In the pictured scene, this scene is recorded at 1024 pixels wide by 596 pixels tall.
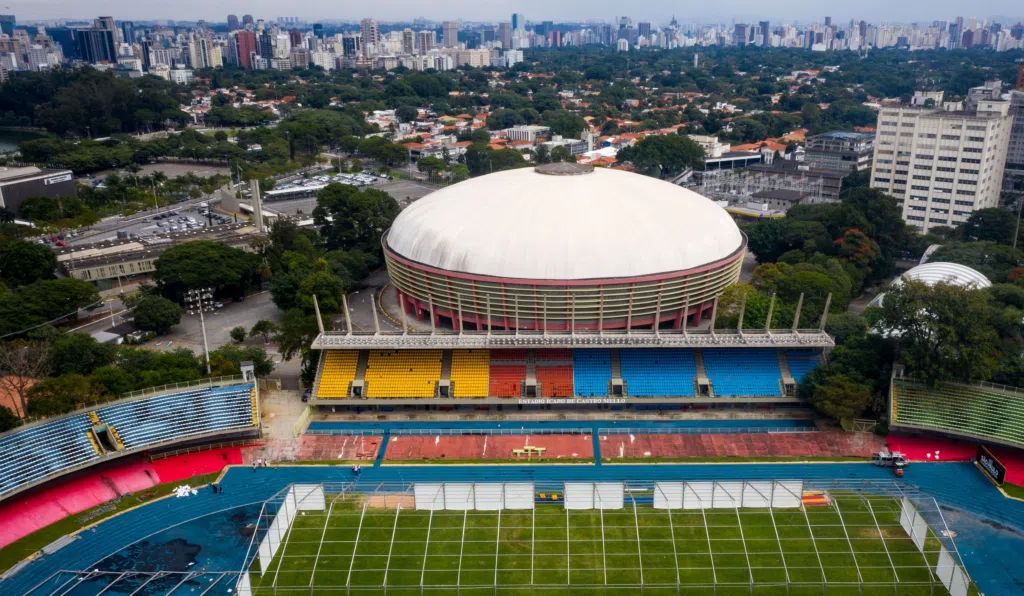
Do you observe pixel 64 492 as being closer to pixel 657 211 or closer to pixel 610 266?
pixel 610 266

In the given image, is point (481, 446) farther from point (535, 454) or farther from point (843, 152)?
point (843, 152)

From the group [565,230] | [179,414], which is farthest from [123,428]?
[565,230]

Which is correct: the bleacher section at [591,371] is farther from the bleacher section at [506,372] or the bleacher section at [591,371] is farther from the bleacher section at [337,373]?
the bleacher section at [337,373]

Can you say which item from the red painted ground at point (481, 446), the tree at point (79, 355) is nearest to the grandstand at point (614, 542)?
the red painted ground at point (481, 446)

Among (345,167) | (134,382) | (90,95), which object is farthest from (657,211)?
(90,95)

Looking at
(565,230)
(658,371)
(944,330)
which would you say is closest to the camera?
(944,330)
